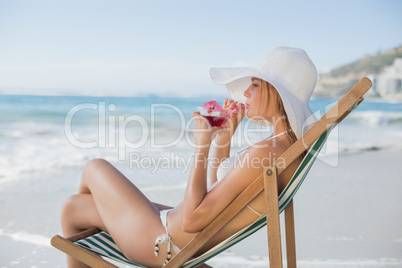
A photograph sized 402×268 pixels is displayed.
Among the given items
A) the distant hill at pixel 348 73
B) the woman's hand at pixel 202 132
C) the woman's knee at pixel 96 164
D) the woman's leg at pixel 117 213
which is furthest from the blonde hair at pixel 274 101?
the distant hill at pixel 348 73

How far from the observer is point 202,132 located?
188cm

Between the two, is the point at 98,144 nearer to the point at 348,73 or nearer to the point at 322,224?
the point at 322,224

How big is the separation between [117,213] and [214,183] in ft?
1.58

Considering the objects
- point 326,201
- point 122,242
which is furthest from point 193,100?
point 122,242

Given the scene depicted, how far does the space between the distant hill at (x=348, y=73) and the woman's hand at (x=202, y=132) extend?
70.3 feet

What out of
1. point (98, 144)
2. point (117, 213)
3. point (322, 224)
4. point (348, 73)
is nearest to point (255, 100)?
point (117, 213)

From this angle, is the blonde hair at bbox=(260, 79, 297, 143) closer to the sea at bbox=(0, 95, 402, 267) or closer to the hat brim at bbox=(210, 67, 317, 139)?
the hat brim at bbox=(210, 67, 317, 139)

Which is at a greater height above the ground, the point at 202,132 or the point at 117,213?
the point at 202,132

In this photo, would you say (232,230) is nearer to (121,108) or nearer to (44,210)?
(44,210)

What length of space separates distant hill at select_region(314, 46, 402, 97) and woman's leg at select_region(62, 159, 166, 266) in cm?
2121

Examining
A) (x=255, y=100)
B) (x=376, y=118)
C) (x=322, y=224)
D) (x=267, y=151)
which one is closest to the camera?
(x=267, y=151)

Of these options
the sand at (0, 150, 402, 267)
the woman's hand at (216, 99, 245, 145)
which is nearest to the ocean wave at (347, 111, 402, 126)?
the sand at (0, 150, 402, 267)

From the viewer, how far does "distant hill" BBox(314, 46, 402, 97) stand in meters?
22.2

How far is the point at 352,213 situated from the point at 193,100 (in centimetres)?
1662
